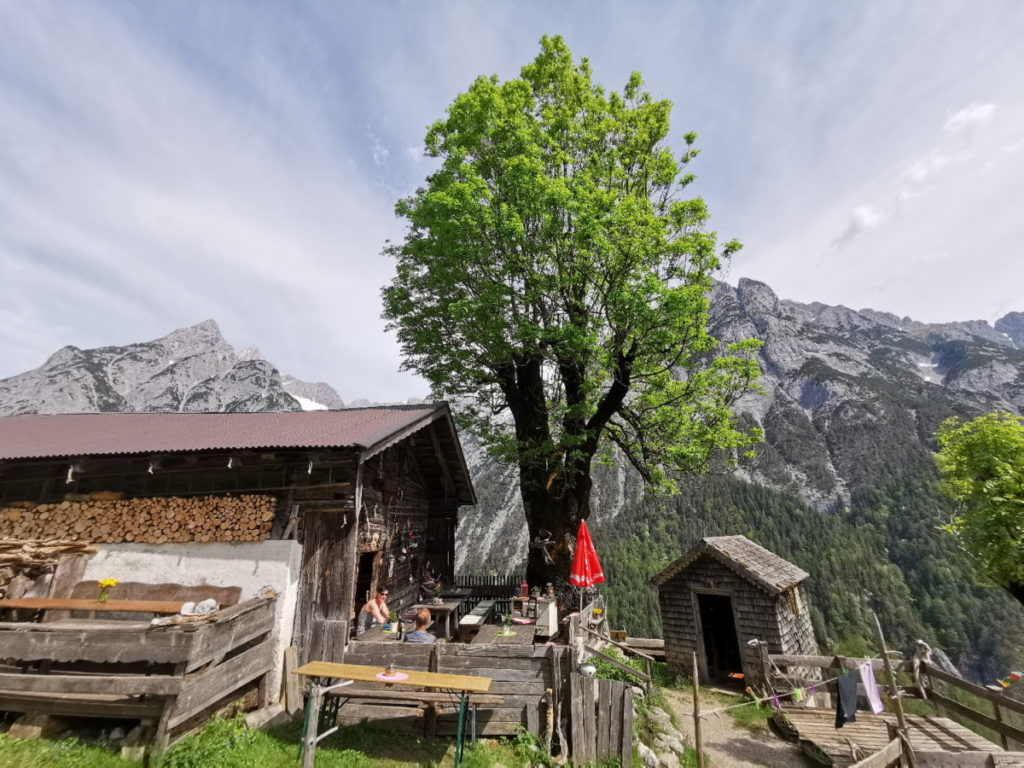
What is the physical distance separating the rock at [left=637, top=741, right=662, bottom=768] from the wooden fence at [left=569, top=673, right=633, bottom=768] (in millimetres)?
785

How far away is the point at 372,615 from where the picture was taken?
11.0m

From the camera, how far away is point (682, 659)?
1694cm

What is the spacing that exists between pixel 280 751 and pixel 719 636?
1801 centimetres

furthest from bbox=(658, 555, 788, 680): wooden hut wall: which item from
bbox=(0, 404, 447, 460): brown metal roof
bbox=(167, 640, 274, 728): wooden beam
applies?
bbox=(167, 640, 274, 728): wooden beam

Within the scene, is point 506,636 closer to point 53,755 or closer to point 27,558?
point 53,755

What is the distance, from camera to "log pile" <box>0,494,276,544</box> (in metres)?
9.48

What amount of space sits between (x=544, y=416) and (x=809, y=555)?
129485 mm

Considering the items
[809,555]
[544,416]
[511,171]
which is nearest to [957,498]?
[544,416]

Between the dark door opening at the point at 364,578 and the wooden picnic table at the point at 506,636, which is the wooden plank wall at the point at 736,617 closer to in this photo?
the wooden picnic table at the point at 506,636

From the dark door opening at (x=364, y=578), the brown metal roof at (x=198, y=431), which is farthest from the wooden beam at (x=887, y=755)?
the dark door opening at (x=364, y=578)

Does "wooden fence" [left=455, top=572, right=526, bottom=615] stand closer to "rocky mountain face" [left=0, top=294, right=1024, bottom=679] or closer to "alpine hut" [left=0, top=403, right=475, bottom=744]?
"alpine hut" [left=0, top=403, right=475, bottom=744]

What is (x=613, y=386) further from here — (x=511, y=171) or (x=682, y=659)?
(x=682, y=659)

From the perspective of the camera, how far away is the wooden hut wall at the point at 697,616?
15414 mm

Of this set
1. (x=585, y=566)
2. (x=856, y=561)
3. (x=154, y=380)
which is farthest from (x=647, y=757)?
(x=154, y=380)
